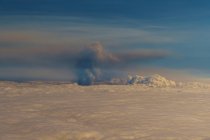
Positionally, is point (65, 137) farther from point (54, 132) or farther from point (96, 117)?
point (96, 117)

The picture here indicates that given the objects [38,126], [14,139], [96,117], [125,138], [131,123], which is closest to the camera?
[14,139]

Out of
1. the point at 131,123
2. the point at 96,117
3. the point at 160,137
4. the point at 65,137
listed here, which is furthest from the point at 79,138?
the point at 96,117

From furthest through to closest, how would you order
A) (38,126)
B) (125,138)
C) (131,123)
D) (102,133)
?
(131,123)
(38,126)
(102,133)
(125,138)

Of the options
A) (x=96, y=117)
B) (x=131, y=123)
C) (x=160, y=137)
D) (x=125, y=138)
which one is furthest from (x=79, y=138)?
(x=96, y=117)

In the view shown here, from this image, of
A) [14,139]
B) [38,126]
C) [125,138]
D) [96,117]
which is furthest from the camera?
[96,117]

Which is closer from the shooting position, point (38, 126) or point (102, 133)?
point (102, 133)

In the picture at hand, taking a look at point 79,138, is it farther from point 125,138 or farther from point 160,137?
point 160,137

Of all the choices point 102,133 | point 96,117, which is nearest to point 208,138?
point 102,133

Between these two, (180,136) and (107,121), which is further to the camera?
(107,121)

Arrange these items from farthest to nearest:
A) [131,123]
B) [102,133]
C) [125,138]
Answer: [131,123]
[102,133]
[125,138]
